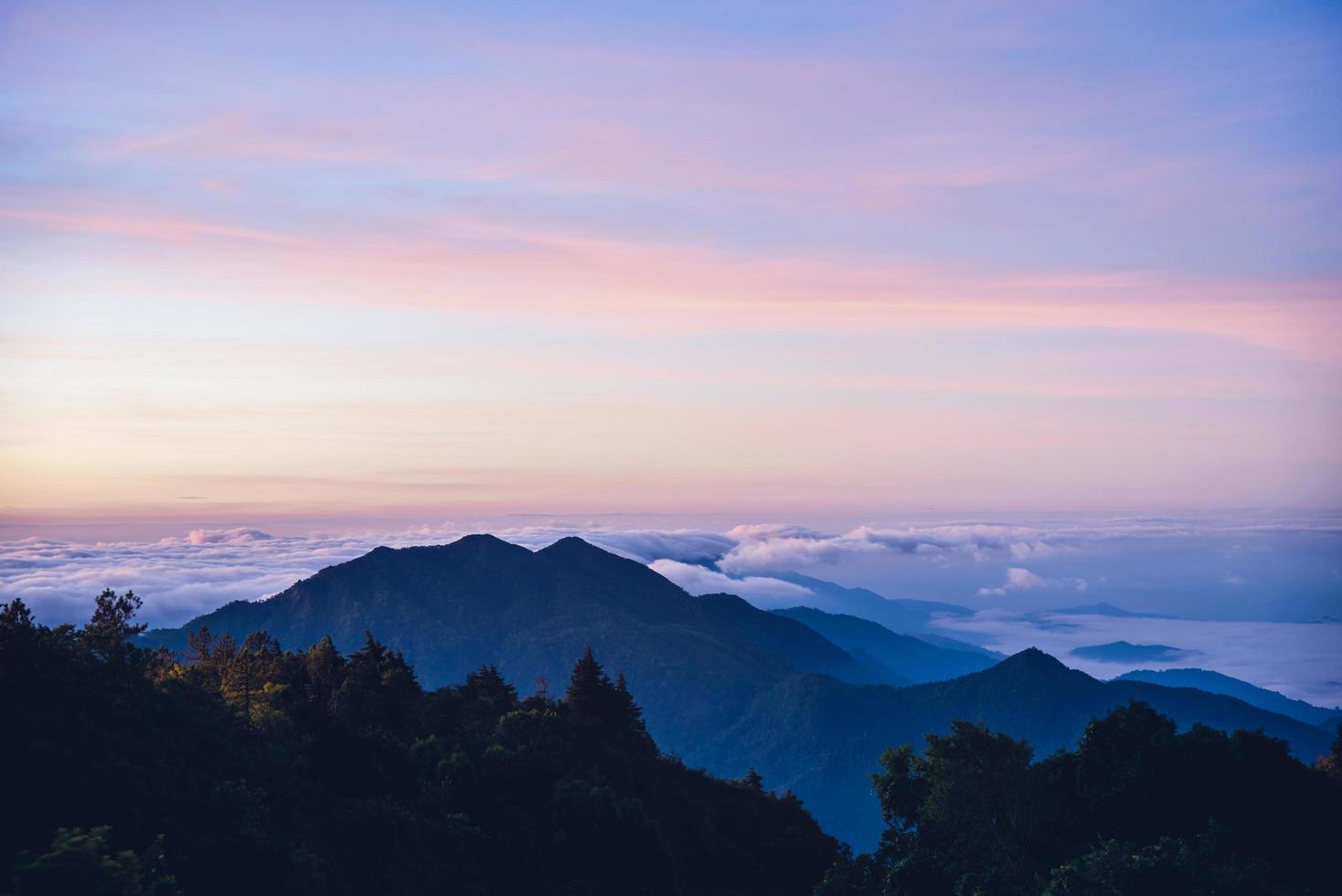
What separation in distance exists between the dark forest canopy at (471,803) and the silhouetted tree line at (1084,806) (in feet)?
0.43

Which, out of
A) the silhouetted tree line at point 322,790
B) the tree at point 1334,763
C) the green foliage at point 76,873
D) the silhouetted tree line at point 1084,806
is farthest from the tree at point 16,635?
the tree at point 1334,763

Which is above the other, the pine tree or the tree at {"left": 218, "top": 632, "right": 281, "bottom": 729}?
the tree at {"left": 218, "top": 632, "right": 281, "bottom": 729}

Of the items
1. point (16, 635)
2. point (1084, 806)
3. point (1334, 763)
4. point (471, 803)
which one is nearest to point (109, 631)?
point (16, 635)

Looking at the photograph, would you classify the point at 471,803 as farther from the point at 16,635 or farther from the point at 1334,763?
the point at 1334,763

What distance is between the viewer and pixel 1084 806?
179 feet

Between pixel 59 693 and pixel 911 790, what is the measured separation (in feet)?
130

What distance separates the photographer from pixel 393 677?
78.9 metres

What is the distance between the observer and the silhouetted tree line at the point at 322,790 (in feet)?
130

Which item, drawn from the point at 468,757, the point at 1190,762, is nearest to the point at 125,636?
the point at 468,757

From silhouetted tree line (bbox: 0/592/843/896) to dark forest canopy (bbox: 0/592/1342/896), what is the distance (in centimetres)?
13

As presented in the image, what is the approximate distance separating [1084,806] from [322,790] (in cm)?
3866

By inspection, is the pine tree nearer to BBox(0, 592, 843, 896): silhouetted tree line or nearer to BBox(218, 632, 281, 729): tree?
BBox(0, 592, 843, 896): silhouetted tree line

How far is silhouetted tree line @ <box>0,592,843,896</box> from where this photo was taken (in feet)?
130

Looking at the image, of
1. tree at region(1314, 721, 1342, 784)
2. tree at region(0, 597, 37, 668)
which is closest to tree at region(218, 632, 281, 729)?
tree at region(0, 597, 37, 668)
